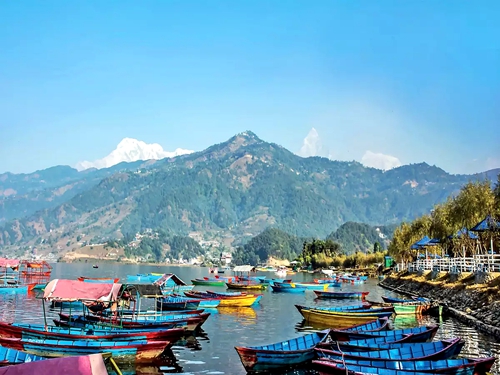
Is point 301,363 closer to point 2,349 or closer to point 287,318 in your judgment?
point 2,349

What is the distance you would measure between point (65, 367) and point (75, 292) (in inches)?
902

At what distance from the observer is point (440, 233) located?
8881 centimetres

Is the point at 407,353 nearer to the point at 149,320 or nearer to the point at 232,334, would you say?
the point at 149,320

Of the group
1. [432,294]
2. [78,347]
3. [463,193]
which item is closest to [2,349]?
[78,347]

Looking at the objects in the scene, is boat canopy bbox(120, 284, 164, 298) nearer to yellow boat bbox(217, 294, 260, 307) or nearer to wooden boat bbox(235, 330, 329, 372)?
wooden boat bbox(235, 330, 329, 372)

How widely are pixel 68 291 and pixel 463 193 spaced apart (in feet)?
196

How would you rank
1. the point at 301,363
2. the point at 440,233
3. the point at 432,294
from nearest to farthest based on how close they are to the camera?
the point at 301,363 → the point at 432,294 → the point at 440,233

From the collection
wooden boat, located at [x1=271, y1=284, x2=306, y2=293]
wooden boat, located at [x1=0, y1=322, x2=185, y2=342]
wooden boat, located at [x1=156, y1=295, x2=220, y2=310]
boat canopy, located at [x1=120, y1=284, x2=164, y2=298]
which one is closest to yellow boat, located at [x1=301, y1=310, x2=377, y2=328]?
wooden boat, located at [x1=156, y1=295, x2=220, y2=310]

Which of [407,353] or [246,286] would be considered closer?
[407,353]

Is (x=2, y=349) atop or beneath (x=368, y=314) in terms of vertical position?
atop

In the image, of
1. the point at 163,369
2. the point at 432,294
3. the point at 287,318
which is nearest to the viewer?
the point at 163,369

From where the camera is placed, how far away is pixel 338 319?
145 ft

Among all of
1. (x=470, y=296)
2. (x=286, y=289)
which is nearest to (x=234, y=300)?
(x=470, y=296)

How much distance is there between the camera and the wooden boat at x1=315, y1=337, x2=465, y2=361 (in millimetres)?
24181
